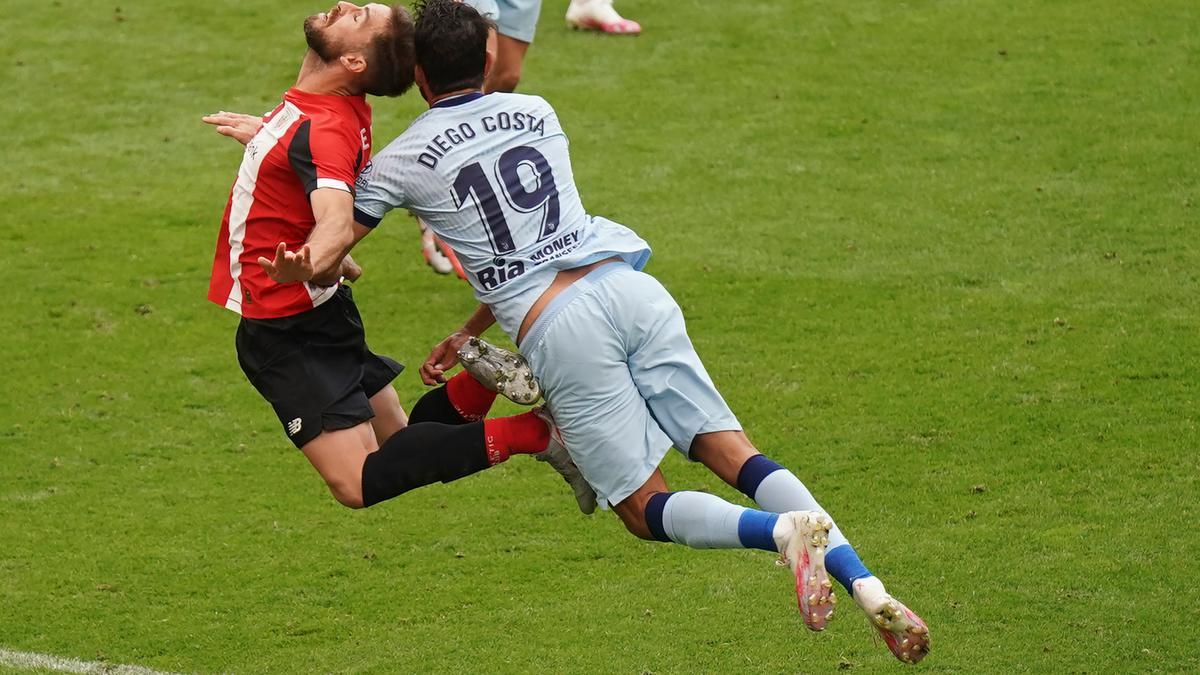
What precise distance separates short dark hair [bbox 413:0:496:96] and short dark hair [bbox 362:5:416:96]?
0.28 feet

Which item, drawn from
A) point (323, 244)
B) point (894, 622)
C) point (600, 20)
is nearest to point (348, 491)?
point (323, 244)

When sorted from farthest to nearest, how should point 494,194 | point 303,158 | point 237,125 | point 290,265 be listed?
point 237,125 < point 303,158 < point 494,194 < point 290,265

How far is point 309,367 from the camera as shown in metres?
5.51

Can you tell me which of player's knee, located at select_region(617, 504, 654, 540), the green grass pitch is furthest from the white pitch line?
player's knee, located at select_region(617, 504, 654, 540)

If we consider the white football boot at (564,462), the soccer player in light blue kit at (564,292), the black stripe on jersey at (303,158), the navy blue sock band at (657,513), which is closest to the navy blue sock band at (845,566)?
the soccer player in light blue kit at (564,292)

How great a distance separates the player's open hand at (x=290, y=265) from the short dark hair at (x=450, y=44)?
737mm

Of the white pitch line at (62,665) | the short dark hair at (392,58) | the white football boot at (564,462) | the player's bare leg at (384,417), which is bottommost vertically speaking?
the white pitch line at (62,665)

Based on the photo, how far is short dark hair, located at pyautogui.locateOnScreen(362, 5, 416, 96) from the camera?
5.30 meters

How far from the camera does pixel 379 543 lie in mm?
6859

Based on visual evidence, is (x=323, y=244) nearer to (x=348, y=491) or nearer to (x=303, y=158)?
(x=303, y=158)

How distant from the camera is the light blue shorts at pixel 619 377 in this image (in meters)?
5.09

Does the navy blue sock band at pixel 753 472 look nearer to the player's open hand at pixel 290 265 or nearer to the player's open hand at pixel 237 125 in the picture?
the player's open hand at pixel 290 265

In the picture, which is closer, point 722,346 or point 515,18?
point 722,346

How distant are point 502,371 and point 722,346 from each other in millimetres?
3206
